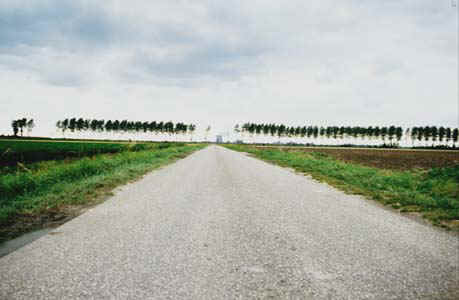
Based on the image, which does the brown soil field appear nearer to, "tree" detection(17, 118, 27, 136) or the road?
the road

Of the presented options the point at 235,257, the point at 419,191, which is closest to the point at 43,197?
the point at 235,257

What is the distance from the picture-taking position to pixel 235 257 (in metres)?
3.41

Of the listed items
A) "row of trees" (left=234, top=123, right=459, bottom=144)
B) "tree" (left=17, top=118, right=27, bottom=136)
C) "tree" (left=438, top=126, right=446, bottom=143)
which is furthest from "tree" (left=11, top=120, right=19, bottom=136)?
"tree" (left=438, top=126, right=446, bottom=143)

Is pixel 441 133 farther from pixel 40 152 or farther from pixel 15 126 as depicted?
pixel 15 126

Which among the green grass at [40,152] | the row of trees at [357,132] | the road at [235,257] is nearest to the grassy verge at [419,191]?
the road at [235,257]

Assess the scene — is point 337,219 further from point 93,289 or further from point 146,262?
point 93,289

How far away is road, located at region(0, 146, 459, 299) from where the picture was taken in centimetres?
264

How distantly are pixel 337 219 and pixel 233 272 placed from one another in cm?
327

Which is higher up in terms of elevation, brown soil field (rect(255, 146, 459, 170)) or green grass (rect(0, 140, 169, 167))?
green grass (rect(0, 140, 169, 167))

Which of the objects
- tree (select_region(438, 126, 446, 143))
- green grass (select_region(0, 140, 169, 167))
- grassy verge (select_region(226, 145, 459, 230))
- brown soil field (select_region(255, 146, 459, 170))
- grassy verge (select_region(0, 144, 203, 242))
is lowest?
brown soil field (select_region(255, 146, 459, 170))

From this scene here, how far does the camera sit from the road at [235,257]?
2637mm

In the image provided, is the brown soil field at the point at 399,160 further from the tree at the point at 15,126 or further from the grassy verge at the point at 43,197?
the tree at the point at 15,126

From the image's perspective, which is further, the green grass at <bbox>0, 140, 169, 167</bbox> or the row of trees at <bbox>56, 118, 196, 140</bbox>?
the row of trees at <bbox>56, 118, 196, 140</bbox>

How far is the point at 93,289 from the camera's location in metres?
2.62
